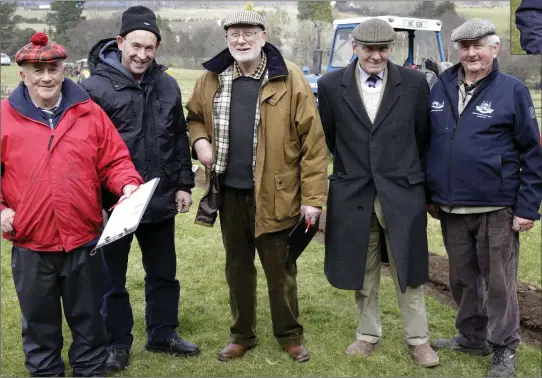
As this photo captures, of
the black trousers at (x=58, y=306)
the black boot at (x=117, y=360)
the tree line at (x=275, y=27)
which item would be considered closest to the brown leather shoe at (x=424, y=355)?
the black boot at (x=117, y=360)

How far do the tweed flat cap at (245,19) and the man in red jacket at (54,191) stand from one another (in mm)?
933

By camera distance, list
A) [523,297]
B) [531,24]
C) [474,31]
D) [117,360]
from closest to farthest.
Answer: [531,24] → [474,31] → [117,360] → [523,297]

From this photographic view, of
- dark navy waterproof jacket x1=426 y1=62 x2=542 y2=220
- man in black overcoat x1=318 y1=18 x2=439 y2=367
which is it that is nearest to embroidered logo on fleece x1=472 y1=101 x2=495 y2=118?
dark navy waterproof jacket x1=426 y1=62 x2=542 y2=220

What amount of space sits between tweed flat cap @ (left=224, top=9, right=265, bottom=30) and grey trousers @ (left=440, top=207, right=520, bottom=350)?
165 centimetres

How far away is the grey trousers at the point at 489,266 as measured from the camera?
12.8 feet

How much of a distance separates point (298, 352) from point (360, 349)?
1.39 ft

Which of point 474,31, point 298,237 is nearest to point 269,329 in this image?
point 298,237

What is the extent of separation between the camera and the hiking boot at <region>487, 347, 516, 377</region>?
13.2ft

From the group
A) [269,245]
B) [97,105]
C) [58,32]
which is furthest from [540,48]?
[58,32]

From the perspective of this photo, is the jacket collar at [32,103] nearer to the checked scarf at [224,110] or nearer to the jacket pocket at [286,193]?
the checked scarf at [224,110]

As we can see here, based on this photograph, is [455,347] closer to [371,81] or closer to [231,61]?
[371,81]

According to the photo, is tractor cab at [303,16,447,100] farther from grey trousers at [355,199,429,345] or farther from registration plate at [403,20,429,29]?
grey trousers at [355,199,429,345]

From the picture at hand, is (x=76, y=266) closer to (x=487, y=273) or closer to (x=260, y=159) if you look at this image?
(x=260, y=159)

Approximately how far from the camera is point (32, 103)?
330cm
